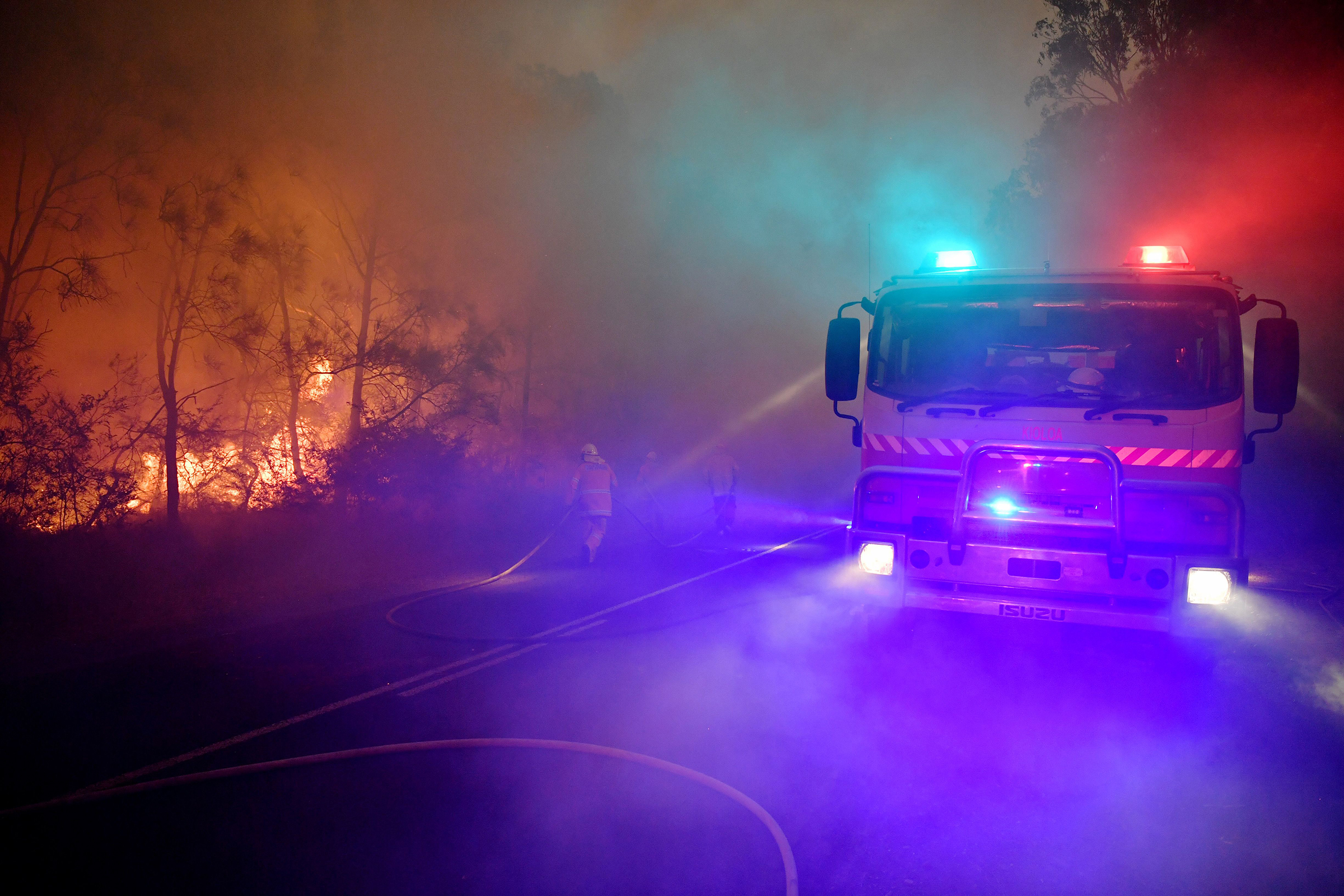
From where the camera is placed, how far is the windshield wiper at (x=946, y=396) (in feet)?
17.2

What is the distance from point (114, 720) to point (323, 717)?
1175mm

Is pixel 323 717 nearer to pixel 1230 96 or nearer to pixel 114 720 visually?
pixel 114 720

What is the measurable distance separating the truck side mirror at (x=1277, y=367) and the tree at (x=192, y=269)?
14150mm

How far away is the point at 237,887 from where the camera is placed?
9.07 ft

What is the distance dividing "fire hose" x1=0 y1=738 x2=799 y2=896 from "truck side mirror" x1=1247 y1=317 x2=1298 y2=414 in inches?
156

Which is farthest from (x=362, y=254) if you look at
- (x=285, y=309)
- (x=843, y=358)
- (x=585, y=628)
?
(x=843, y=358)

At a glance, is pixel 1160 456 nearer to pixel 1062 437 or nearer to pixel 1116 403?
pixel 1116 403

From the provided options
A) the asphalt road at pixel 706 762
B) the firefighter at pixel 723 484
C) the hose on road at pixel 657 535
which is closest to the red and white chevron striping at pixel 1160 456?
the asphalt road at pixel 706 762

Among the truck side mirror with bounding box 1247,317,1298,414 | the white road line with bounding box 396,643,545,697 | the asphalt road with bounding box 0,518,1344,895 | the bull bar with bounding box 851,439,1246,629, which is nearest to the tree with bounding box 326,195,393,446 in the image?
the asphalt road with bounding box 0,518,1344,895

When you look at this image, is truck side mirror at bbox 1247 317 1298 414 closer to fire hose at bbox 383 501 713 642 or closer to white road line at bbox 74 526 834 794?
white road line at bbox 74 526 834 794

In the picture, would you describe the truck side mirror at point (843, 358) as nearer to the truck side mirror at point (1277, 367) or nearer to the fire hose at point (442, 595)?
the truck side mirror at point (1277, 367)

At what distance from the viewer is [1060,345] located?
18.1 feet

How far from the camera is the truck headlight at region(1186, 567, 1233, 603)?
14.3 feet

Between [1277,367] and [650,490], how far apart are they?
11077mm
